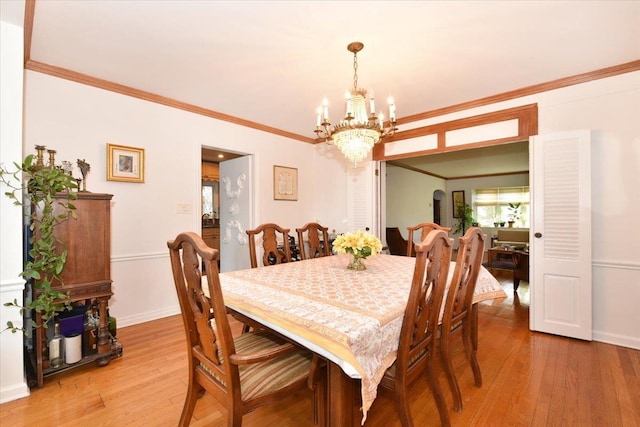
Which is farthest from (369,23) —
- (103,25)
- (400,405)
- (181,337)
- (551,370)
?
(181,337)

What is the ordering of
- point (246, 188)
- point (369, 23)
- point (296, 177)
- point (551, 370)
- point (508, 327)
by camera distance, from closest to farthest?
point (369, 23) < point (551, 370) < point (508, 327) < point (246, 188) < point (296, 177)

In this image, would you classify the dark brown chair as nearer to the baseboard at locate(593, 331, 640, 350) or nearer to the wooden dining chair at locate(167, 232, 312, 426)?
the baseboard at locate(593, 331, 640, 350)

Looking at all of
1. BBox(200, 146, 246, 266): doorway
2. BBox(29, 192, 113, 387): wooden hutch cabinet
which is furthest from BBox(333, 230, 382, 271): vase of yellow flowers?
BBox(200, 146, 246, 266): doorway

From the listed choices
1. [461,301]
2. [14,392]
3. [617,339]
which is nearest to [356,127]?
[461,301]

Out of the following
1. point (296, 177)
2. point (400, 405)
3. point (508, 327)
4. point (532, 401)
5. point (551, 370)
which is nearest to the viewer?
point (400, 405)

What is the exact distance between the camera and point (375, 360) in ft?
3.71

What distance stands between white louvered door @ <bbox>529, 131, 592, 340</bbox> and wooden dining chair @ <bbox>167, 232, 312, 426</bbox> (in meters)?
2.64

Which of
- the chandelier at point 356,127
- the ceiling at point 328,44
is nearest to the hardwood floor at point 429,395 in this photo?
the chandelier at point 356,127

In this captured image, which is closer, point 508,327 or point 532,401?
point 532,401

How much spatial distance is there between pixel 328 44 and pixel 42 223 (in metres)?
2.29

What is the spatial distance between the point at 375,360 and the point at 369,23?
2030 mm

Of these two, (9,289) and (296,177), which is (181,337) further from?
(296,177)

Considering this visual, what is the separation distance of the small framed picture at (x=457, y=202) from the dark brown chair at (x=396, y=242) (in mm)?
4991

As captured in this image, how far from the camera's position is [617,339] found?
2535 millimetres
